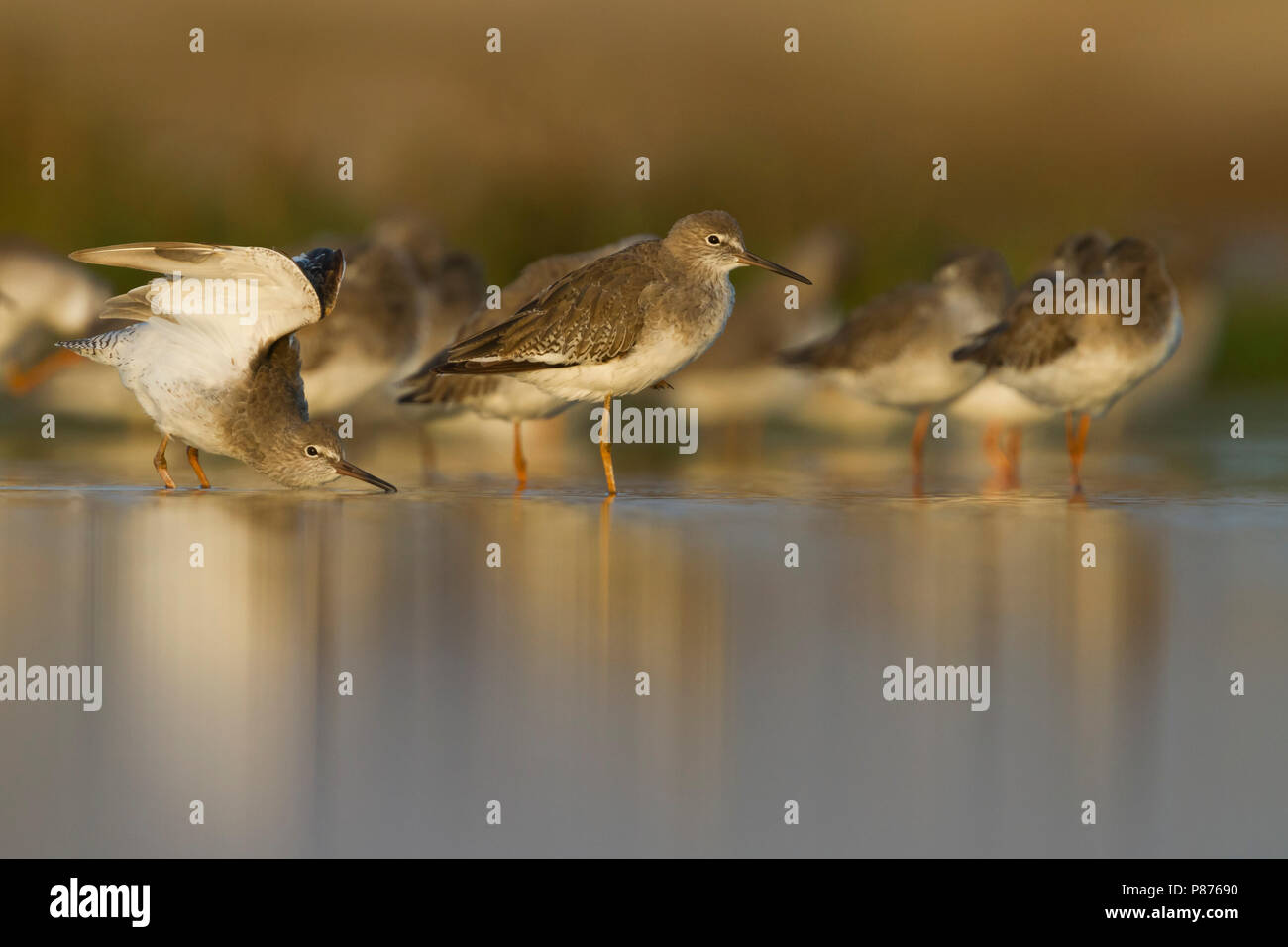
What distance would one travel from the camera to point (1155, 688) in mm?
6344

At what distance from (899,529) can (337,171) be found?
474 inches

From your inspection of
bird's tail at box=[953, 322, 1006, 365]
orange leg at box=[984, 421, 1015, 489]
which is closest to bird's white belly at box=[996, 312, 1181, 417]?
bird's tail at box=[953, 322, 1006, 365]

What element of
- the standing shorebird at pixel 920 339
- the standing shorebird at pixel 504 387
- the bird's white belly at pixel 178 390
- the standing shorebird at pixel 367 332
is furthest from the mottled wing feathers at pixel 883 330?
the bird's white belly at pixel 178 390

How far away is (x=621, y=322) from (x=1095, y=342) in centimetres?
314

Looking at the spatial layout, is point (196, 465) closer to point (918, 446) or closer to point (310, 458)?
point (310, 458)

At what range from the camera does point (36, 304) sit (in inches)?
575

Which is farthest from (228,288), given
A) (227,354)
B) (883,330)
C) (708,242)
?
(883,330)

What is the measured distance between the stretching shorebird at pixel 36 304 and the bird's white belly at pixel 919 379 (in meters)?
6.36

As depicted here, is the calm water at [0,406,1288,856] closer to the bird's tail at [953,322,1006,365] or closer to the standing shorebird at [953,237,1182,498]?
the standing shorebird at [953,237,1182,498]

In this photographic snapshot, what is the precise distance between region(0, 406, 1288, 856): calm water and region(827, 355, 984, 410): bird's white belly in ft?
6.36

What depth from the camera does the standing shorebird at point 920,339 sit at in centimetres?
1260

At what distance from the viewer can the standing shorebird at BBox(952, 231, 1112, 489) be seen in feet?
39.4

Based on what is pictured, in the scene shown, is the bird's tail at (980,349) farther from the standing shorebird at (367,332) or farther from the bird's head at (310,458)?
the bird's head at (310,458)

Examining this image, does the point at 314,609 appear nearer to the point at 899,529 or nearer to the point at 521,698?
the point at 521,698
